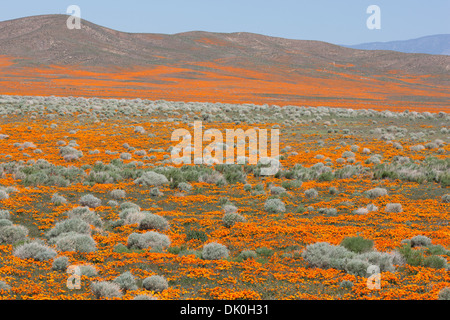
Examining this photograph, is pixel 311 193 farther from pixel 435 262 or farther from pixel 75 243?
pixel 75 243

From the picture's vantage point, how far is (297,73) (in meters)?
122

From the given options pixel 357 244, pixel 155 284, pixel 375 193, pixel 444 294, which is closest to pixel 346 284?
pixel 444 294

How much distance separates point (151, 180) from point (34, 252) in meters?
8.48

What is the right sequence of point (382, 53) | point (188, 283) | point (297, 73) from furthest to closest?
point (382, 53), point (297, 73), point (188, 283)

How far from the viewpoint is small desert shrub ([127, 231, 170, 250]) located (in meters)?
10.9

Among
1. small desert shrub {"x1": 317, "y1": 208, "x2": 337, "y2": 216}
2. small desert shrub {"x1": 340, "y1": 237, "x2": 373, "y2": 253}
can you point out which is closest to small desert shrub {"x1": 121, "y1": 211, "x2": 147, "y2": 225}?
small desert shrub {"x1": 340, "y1": 237, "x2": 373, "y2": 253}

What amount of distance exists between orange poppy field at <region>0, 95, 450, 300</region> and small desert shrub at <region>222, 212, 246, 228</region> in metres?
0.04

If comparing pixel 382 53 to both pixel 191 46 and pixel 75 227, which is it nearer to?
pixel 191 46

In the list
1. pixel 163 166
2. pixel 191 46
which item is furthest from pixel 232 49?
pixel 163 166

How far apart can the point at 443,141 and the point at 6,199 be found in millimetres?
28955

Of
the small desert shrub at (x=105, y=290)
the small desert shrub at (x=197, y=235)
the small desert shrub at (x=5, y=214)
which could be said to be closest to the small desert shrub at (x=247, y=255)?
the small desert shrub at (x=197, y=235)

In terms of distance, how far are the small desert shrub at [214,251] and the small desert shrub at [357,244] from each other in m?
3.25

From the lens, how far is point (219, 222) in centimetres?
1339

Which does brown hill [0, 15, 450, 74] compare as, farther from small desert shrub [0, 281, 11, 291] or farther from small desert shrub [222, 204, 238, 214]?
small desert shrub [0, 281, 11, 291]
